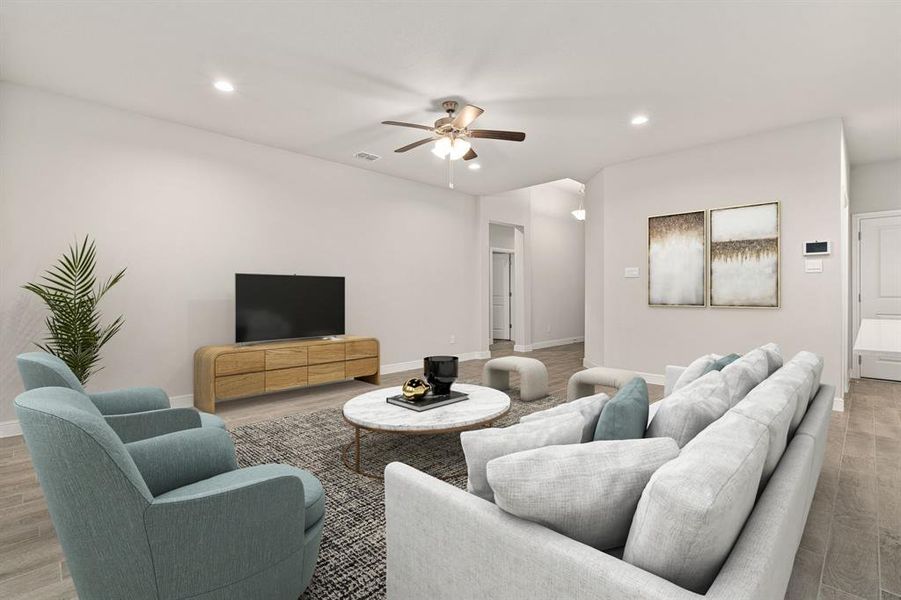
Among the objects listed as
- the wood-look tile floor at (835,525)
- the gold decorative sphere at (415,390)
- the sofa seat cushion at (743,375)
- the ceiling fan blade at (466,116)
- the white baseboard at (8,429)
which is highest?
the ceiling fan blade at (466,116)

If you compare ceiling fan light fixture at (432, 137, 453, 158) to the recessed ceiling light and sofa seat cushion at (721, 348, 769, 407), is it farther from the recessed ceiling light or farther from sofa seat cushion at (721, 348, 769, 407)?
sofa seat cushion at (721, 348, 769, 407)

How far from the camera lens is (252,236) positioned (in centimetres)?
496

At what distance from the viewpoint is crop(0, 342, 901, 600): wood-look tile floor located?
1.77 meters

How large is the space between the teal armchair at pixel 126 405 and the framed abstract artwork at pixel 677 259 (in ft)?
16.1

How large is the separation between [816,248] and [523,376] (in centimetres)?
312

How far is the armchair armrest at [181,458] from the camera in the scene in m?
1.59

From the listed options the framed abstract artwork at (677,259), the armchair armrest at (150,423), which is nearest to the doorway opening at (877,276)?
the framed abstract artwork at (677,259)

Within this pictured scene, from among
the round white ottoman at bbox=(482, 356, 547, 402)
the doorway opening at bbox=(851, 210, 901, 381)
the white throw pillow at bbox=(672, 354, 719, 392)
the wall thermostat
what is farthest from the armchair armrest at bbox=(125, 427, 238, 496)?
the doorway opening at bbox=(851, 210, 901, 381)

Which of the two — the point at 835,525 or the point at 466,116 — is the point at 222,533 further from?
the point at 466,116

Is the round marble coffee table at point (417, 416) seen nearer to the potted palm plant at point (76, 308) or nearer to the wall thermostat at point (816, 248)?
the potted palm plant at point (76, 308)

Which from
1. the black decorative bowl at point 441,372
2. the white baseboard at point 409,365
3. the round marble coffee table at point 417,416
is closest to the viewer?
the round marble coffee table at point 417,416

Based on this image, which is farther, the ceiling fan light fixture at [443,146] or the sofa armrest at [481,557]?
the ceiling fan light fixture at [443,146]

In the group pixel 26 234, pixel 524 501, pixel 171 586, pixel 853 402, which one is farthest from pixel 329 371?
pixel 853 402

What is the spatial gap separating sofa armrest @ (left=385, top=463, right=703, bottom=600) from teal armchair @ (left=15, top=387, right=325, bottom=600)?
1.17 ft
